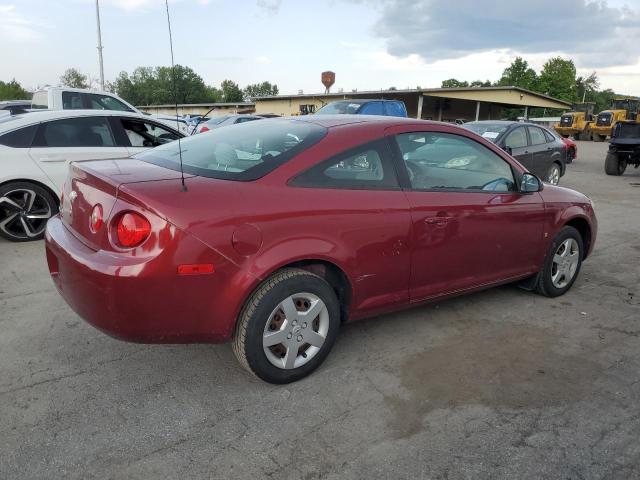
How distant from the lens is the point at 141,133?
694cm

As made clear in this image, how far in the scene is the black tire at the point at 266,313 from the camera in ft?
9.02

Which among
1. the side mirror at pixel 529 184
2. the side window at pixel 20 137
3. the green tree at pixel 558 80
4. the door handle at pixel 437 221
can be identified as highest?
the green tree at pixel 558 80

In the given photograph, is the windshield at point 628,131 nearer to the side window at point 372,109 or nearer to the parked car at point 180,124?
the side window at point 372,109

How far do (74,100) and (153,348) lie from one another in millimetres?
10590

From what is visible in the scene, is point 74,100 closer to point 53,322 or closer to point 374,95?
point 53,322

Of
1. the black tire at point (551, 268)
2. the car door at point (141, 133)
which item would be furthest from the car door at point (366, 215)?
the car door at point (141, 133)

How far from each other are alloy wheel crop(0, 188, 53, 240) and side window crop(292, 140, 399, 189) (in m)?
4.41

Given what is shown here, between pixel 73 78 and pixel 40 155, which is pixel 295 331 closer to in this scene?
pixel 40 155

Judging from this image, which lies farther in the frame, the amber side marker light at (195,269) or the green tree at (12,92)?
the green tree at (12,92)

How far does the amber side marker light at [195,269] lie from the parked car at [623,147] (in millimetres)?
14620

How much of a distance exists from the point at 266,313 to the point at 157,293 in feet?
1.91

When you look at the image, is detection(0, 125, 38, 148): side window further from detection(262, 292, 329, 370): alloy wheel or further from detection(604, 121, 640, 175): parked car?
detection(604, 121, 640, 175): parked car

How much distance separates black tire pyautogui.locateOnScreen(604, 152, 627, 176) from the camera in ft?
47.9

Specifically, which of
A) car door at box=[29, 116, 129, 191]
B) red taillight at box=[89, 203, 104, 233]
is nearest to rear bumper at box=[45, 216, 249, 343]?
red taillight at box=[89, 203, 104, 233]
